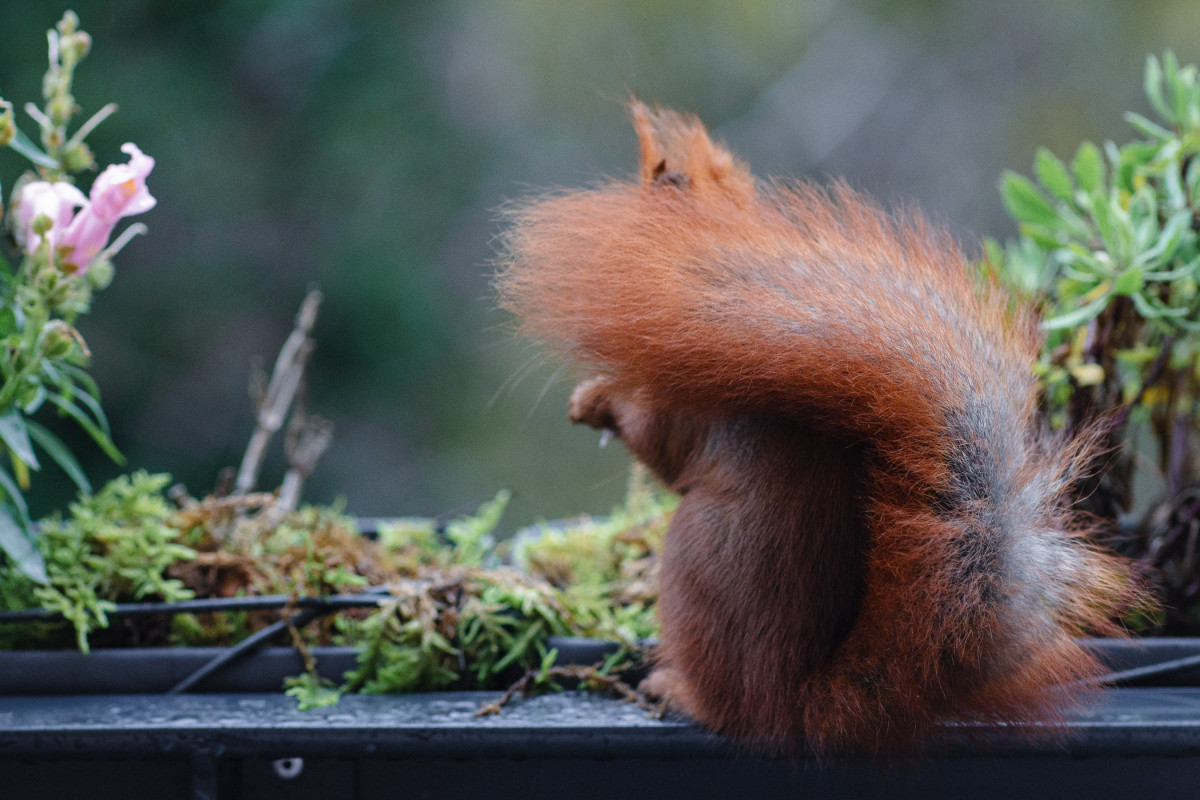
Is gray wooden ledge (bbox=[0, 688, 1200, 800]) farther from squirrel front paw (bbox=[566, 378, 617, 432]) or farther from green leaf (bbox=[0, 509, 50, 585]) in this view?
squirrel front paw (bbox=[566, 378, 617, 432])

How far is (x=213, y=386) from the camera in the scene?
2.38m

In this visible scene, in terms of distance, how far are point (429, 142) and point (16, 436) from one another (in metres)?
2.00

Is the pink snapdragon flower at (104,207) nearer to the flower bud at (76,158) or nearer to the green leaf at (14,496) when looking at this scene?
the flower bud at (76,158)

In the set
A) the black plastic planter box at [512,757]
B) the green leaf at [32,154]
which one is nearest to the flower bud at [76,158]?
the green leaf at [32,154]

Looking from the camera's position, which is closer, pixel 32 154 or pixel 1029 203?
pixel 32 154

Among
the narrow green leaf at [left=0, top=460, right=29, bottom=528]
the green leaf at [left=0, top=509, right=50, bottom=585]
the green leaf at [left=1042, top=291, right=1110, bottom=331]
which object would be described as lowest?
the green leaf at [left=0, top=509, right=50, bottom=585]

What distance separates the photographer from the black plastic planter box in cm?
58

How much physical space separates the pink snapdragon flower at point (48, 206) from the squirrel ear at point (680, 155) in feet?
1.26

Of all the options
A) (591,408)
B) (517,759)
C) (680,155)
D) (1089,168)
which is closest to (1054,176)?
(1089,168)

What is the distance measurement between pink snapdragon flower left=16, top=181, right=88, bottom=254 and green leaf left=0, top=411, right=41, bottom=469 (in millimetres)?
122

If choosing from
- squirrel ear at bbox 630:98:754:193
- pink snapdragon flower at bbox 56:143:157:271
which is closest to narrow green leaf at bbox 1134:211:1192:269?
squirrel ear at bbox 630:98:754:193

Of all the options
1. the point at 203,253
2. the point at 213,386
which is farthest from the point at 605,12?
the point at 213,386

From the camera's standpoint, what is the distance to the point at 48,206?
2.06ft

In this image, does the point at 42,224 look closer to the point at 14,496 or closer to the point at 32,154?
the point at 32,154
